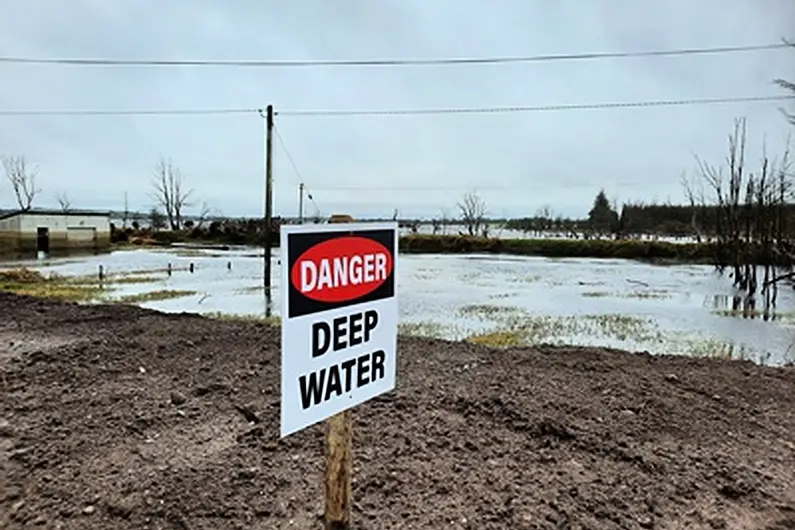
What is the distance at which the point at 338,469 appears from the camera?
2.09 m

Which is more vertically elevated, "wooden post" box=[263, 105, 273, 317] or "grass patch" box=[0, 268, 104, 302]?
"wooden post" box=[263, 105, 273, 317]

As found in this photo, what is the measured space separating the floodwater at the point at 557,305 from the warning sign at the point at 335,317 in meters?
6.85

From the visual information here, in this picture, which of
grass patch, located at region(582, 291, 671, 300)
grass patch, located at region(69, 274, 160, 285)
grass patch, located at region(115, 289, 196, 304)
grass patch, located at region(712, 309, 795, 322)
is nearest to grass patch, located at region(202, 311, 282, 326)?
grass patch, located at region(115, 289, 196, 304)

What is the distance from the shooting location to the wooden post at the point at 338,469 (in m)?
2.05

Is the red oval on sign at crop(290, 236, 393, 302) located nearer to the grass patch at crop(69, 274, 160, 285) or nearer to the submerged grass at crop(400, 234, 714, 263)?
the grass patch at crop(69, 274, 160, 285)

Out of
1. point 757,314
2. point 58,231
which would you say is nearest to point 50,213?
point 58,231

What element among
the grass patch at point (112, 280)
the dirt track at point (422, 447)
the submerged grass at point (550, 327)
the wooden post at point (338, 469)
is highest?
the wooden post at point (338, 469)

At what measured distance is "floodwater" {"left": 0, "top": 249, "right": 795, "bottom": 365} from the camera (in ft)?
30.2

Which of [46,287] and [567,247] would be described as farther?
[567,247]

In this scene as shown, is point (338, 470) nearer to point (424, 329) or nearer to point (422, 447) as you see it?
point (422, 447)

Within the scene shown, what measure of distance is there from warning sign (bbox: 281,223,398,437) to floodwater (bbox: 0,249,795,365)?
6854mm

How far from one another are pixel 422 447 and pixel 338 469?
1.19 metres

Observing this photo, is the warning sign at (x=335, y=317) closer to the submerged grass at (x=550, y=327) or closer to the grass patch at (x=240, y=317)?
the submerged grass at (x=550, y=327)

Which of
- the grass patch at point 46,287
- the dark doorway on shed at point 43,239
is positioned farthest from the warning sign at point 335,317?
the dark doorway on shed at point 43,239
